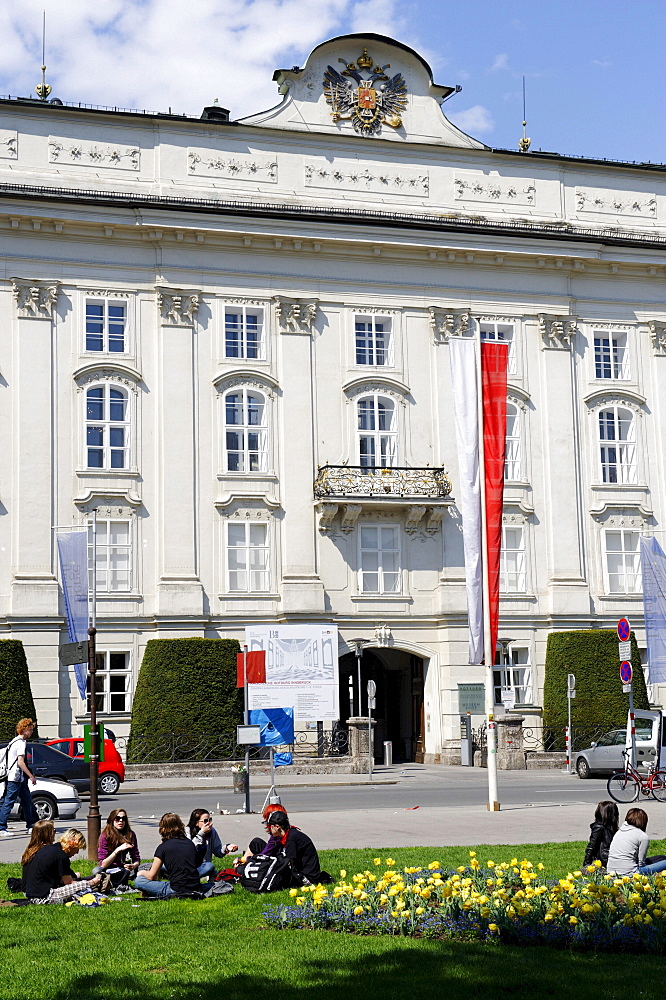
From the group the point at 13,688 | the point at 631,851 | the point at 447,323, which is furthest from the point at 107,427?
the point at 631,851

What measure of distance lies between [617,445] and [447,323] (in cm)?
856

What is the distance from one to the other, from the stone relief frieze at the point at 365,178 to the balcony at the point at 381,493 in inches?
435

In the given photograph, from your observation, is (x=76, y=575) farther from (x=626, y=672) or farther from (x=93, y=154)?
(x=93, y=154)

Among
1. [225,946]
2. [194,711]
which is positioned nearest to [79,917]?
[225,946]

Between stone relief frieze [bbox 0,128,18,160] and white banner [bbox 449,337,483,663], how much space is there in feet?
78.7

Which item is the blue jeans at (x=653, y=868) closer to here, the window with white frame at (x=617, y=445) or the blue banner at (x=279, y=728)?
the blue banner at (x=279, y=728)

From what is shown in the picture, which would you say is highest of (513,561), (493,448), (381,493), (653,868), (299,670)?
(381,493)

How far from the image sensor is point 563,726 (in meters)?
45.4

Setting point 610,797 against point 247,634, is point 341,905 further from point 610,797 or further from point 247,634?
point 247,634

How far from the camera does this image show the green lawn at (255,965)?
9602 mm

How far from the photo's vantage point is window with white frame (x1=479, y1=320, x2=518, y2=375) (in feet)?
162

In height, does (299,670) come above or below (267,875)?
above

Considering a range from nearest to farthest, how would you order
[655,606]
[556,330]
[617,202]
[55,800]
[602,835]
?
[602,835] → [55,800] → [655,606] → [556,330] → [617,202]

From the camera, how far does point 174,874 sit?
14.5 meters
